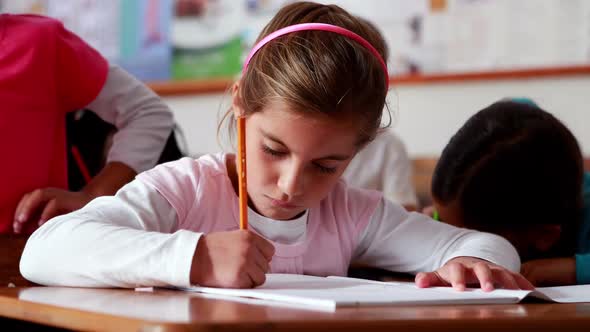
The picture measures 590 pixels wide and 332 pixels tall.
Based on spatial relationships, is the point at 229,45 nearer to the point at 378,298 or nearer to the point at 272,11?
the point at 272,11

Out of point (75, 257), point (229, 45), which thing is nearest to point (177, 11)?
point (229, 45)

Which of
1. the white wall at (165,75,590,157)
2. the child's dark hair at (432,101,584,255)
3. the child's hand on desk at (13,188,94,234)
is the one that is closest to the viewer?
the child's hand on desk at (13,188,94,234)

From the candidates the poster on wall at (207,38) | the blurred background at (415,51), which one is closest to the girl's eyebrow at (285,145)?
the blurred background at (415,51)

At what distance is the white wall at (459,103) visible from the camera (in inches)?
98.0

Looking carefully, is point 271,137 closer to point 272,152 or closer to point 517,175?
point 272,152

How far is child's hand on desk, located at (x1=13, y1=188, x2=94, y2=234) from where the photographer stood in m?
1.20

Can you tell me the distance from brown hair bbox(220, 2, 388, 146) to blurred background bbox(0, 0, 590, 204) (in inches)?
43.6

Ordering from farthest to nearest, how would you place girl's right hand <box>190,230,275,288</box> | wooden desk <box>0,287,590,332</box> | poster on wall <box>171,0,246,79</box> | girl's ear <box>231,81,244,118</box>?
poster on wall <box>171,0,246,79</box>, girl's ear <box>231,81,244,118</box>, girl's right hand <box>190,230,275,288</box>, wooden desk <box>0,287,590,332</box>

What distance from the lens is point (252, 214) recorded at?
1.09m

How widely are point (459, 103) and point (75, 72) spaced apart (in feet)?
5.26

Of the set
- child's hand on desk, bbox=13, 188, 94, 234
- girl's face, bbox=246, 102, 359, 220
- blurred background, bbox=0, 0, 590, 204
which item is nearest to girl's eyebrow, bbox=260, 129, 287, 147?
girl's face, bbox=246, 102, 359, 220

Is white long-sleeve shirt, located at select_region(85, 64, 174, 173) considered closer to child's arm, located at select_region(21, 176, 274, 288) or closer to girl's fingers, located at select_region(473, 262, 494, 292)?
child's arm, located at select_region(21, 176, 274, 288)

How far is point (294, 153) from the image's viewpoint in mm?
953

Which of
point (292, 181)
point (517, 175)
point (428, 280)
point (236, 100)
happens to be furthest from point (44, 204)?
point (517, 175)
